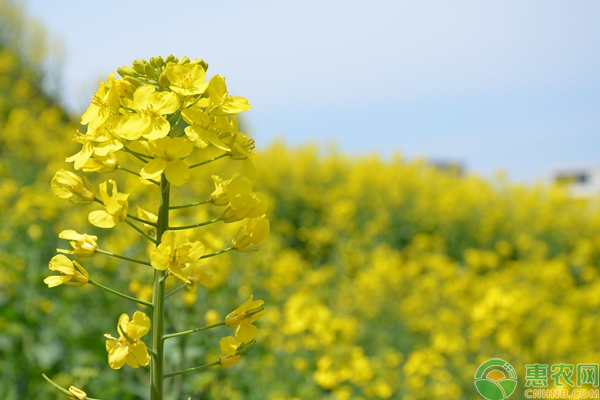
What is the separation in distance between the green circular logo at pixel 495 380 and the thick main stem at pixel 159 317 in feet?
7.06

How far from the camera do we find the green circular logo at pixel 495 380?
9.39 ft

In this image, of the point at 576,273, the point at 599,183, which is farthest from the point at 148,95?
the point at 599,183

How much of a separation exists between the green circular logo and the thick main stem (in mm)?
2153

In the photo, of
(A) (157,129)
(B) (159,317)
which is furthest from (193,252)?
(A) (157,129)

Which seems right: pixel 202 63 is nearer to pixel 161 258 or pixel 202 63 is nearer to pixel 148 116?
pixel 148 116

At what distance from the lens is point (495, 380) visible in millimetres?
3119

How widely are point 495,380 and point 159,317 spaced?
2.59m

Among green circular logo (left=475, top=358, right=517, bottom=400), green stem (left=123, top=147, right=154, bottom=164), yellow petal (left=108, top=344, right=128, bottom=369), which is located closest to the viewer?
yellow petal (left=108, top=344, right=128, bottom=369)

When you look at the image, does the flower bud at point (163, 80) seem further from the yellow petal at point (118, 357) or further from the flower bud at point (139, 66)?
the yellow petal at point (118, 357)

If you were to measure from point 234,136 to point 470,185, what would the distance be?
1182cm

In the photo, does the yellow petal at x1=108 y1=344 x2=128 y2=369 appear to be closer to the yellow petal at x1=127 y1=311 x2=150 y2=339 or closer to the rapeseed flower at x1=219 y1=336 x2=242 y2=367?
the yellow petal at x1=127 y1=311 x2=150 y2=339

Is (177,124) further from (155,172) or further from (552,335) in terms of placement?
(552,335)

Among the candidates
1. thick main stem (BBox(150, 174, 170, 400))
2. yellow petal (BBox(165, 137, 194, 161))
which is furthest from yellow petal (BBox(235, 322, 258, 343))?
yellow petal (BBox(165, 137, 194, 161))

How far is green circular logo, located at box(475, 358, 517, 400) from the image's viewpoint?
2.86 m
